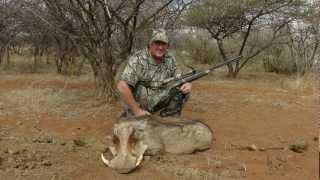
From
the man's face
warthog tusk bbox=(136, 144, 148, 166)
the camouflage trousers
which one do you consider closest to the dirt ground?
warthog tusk bbox=(136, 144, 148, 166)

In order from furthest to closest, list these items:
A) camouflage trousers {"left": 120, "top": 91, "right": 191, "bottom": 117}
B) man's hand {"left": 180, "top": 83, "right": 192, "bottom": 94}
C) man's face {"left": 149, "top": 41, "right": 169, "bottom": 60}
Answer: camouflage trousers {"left": 120, "top": 91, "right": 191, "bottom": 117}
man's hand {"left": 180, "top": 83, "right": 192, "bottom": 94}
man's face {"left": 149, "top": 41, "right": 169, "bottom": 60}

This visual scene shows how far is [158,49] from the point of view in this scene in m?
5.40

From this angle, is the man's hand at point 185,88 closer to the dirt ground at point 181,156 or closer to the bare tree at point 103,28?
the dirt ground at point 181,156

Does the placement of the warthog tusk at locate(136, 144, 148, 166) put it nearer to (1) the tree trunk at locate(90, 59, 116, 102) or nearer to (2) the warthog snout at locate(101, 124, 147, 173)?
(2) the warthog snout at locate(101, 124, 147, 173)

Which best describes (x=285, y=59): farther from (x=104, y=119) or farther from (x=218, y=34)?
(x=104, y=119)

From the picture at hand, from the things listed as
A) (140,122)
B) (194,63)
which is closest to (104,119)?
(140,122)

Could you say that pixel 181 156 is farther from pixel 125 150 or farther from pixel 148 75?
pixel 148 75

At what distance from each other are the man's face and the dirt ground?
105cm

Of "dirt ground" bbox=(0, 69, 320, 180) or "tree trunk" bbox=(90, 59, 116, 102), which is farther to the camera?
"tree trunk" bbox=(90, 59, 116, 102)

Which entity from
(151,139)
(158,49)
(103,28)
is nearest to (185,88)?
(158,49)

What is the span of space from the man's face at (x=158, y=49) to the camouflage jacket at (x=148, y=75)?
114 millimetres

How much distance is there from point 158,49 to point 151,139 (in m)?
0.96

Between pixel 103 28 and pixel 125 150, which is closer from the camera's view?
pixel 125 150

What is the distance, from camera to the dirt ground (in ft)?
14.9
